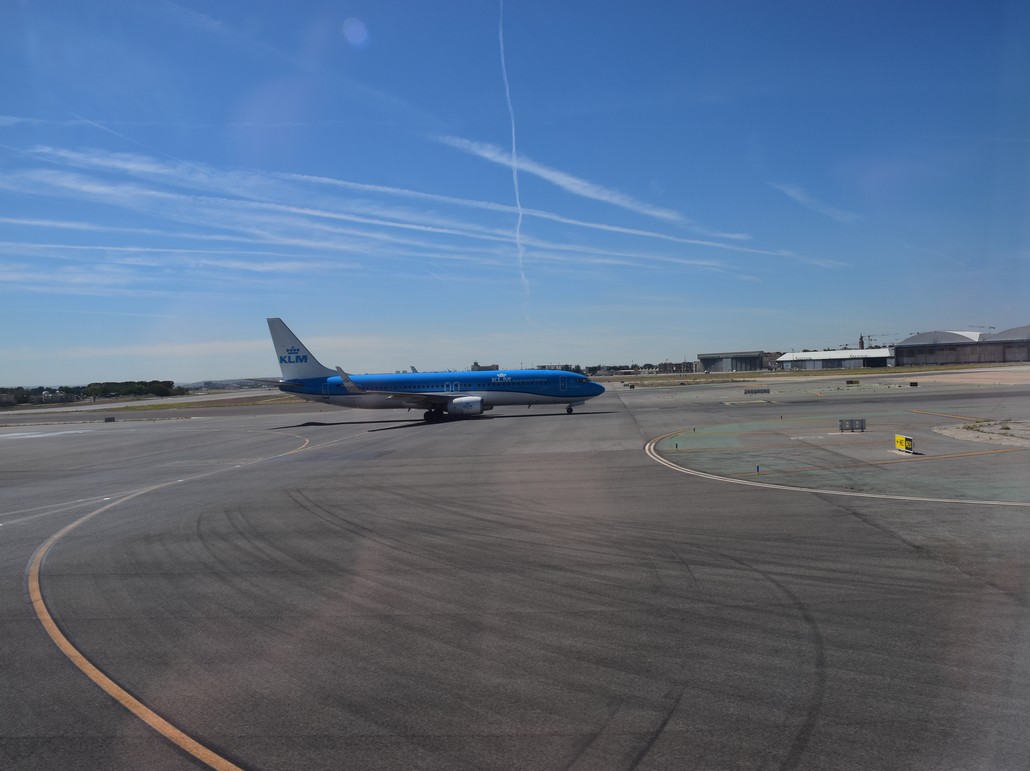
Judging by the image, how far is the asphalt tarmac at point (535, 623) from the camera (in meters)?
6.88

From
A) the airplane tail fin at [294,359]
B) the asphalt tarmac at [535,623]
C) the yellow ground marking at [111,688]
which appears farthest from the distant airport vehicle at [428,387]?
the yellow ground marking at [111,688]

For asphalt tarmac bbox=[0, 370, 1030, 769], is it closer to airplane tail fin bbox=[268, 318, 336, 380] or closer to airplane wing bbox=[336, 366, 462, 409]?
airplane wing bbox=[336, 366, 462, 409]

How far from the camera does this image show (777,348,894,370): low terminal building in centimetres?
17838

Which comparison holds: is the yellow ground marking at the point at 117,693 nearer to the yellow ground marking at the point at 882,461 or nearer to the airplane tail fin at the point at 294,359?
the yellow ground marking at the point at 882,461

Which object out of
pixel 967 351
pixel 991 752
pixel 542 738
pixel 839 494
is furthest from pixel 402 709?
pixel 967 351

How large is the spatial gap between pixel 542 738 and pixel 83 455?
43882mm

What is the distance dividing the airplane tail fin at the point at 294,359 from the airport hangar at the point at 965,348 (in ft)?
539

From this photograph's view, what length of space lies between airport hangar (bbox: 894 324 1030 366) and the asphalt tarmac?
566 feet

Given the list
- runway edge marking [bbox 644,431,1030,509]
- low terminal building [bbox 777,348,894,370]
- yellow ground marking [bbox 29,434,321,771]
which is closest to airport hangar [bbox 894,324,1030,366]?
low terminal building [bbox 777,348,894,370]

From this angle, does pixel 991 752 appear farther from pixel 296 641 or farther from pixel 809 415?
pixel 809 415

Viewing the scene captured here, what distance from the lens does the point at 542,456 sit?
99.9 feet

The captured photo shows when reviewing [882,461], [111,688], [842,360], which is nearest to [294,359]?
[882,461]

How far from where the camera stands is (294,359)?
59.1 metres

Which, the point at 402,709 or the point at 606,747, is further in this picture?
the point at 402,709
